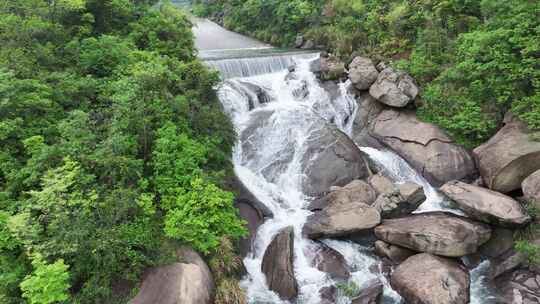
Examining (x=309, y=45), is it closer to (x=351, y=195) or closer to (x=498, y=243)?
(x=351, y=195)

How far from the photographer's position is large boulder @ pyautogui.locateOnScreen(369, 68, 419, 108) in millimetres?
13742

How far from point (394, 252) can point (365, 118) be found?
7150 millimetres

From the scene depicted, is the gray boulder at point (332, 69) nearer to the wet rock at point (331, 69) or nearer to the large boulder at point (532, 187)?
the wet rock at point (331, 69)

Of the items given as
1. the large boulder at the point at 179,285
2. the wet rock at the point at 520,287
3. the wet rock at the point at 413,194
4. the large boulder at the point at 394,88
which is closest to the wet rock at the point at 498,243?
the wet rock at the point at 520,287

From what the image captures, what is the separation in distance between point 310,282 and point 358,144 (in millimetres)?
7169

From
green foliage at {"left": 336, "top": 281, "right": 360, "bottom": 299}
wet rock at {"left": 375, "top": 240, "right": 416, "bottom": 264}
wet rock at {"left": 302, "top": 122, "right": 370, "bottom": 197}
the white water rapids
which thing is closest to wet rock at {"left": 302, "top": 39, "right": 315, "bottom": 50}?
the white water rapids

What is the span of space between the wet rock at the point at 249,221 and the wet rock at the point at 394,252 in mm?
3607

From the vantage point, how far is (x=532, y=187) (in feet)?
30.4

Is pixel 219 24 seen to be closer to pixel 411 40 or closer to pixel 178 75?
pixel 411 40

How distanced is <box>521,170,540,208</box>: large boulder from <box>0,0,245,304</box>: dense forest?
27.0 feet

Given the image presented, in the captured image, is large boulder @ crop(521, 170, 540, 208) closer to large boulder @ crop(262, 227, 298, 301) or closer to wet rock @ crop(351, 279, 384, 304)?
wet rock @ crop(351, 279, 384, 304)

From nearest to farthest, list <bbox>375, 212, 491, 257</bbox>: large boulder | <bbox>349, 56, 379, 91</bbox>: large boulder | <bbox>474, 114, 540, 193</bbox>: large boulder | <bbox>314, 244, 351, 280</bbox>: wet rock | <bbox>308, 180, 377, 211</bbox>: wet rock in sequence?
1. <bbox>375, 212, 491, 257</bbox>: large boulder
2. <bbox>314, 244, 351, 280</bbox>: wet rock
3. <bbox>474, 114, 540, 193</bbox>: large boulder
4. <bbox>308, 180, 377, 211</bbox>: wet rock
5. <bbox>349, 56, 379, 91</bbox>: large boulder

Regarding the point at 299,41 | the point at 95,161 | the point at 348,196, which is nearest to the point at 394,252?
the point at 348,196

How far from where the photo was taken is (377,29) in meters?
18.2
